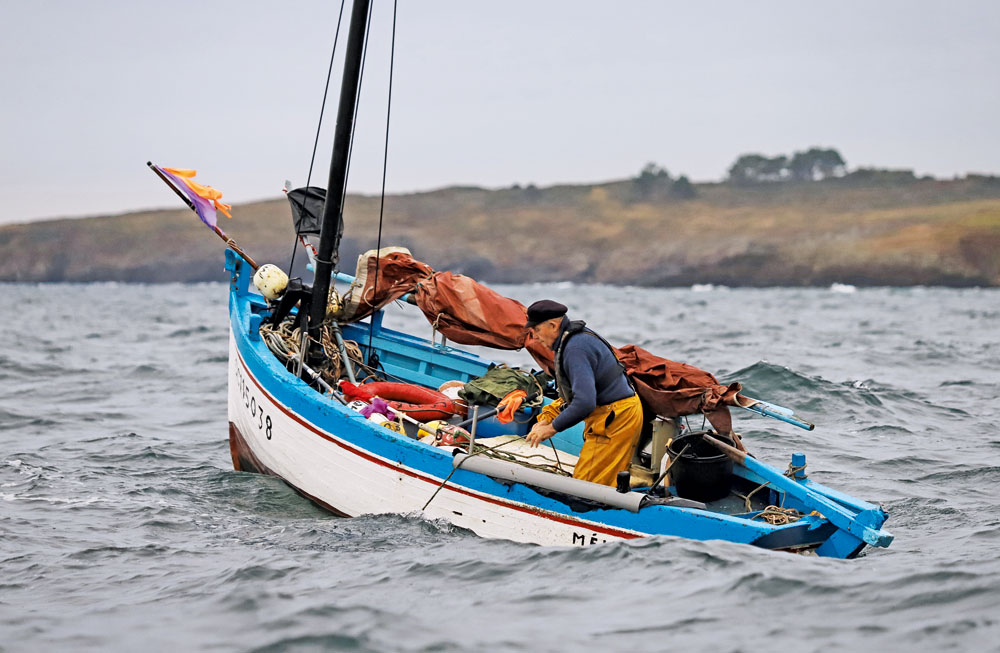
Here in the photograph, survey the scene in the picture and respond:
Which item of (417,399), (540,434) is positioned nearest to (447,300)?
(417,399)

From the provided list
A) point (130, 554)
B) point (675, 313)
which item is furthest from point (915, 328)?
point (130, 554)

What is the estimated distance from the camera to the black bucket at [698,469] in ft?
26.1

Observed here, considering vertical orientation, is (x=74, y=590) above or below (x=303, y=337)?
below

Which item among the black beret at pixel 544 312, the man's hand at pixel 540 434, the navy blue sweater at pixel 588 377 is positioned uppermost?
the black beret at pixel 544 312

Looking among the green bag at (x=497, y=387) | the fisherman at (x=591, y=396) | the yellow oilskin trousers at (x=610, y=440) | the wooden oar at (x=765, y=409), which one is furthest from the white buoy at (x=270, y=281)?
the wooden oar at (x=765, y=409)

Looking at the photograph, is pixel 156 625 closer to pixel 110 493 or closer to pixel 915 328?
pixel 110 493

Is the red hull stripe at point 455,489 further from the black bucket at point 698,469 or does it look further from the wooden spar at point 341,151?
the wooden spar at point 341,151

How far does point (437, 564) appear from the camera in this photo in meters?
7.39

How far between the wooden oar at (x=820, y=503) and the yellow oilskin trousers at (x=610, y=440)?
64 centimetres

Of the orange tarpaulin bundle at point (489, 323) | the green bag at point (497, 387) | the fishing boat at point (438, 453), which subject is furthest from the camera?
the green bag at point (497, 387)

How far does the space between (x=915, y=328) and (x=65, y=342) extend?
2836 cm

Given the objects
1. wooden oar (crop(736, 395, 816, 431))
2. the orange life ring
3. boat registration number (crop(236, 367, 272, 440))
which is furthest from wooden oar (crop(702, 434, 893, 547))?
boat registration number (crop(236, 367, 272, 440))

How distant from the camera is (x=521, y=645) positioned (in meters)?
5.76

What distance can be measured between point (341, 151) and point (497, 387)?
11.0 ft
